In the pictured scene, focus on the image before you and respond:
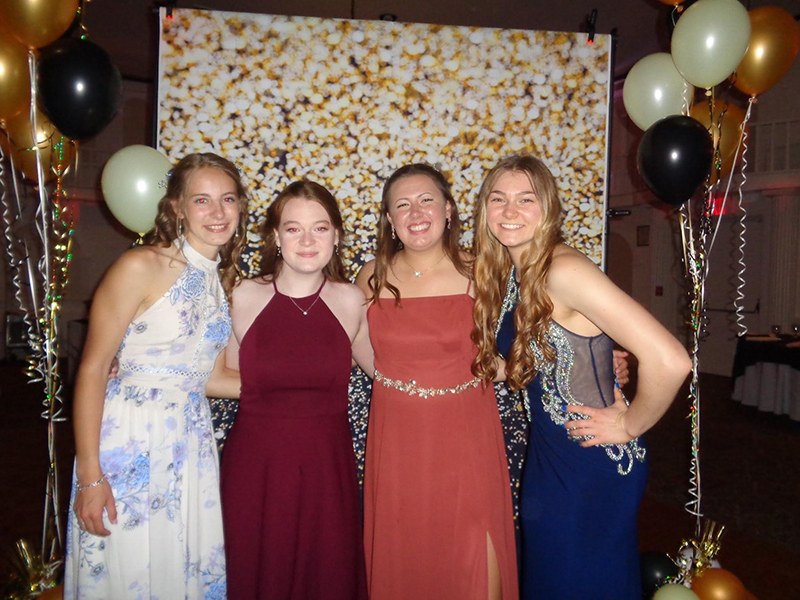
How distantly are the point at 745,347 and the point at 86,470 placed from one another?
7233 mm

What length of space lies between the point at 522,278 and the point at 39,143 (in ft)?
6.94

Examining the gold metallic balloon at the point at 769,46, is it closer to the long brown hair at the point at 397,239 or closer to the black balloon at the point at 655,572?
the long brown hair at the point at 397,239

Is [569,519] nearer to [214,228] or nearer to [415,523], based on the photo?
[415,523]

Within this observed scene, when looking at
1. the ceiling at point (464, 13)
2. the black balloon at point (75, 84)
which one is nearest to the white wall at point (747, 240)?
the ceiling at point (464, 13)

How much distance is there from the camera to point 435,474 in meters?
2.09

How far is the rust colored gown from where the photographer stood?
2.08 meters

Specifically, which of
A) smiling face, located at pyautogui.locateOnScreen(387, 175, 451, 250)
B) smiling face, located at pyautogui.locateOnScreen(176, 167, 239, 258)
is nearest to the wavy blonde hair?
smiling face, located at pyautogui.locateOnScreen(387, 175, 451, 250)

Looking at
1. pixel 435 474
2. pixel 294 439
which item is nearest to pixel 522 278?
pixel 435 474

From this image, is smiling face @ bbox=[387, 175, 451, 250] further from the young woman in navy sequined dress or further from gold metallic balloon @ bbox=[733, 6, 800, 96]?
gold metallic balloon @ bbox=[733, 6, 800, 96]

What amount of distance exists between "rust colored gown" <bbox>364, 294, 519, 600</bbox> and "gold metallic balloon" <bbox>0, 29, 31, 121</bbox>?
1.69m

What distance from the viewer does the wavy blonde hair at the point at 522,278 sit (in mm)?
1736

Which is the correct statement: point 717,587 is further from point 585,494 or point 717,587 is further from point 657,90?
point 657,90

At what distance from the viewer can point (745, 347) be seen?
22.0 feet

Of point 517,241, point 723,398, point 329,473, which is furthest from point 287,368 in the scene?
point 723,398
